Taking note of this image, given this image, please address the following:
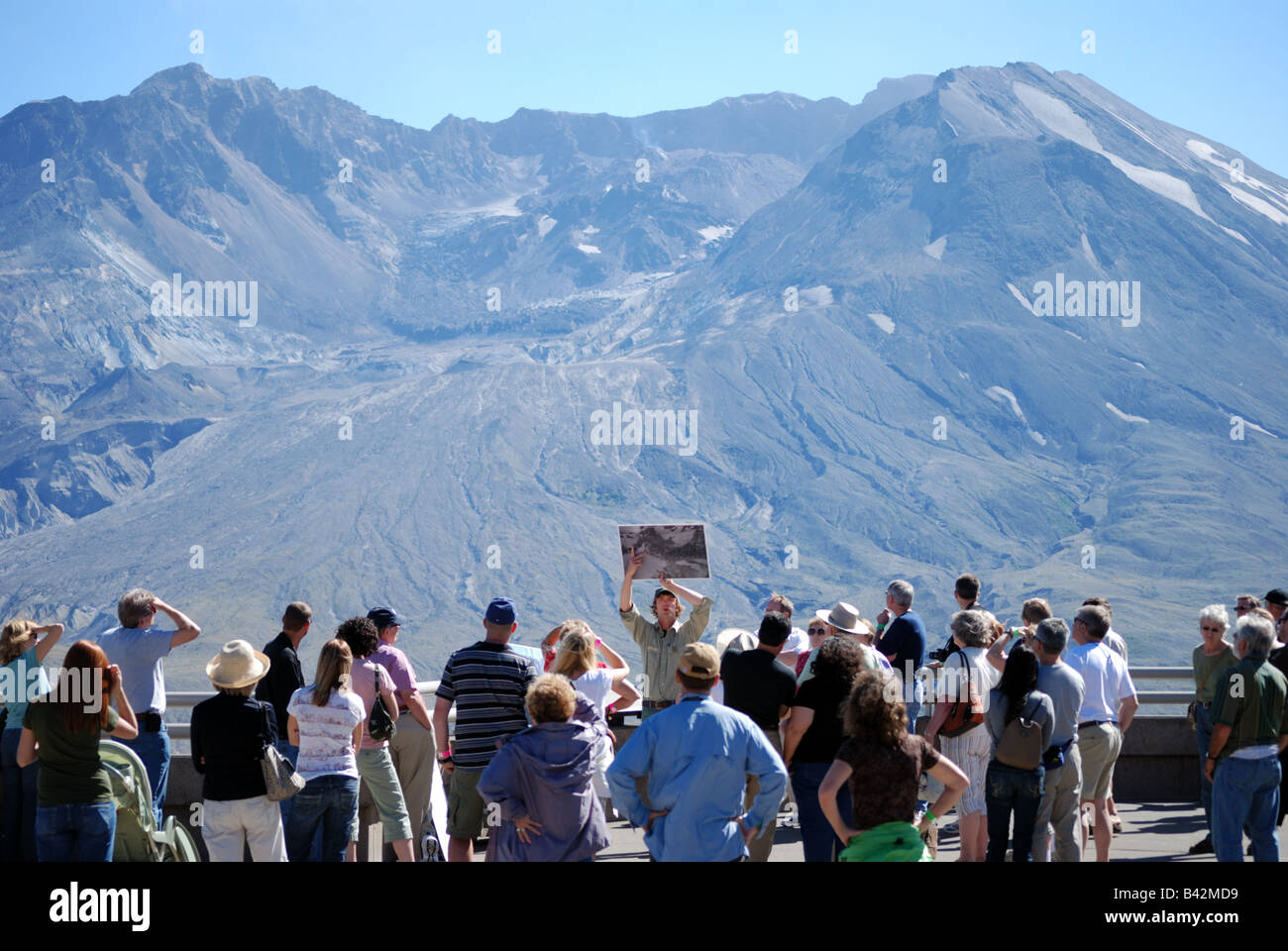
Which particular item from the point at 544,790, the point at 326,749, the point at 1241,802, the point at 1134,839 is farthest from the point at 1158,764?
the point at 326,749

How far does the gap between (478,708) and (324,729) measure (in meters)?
0.75

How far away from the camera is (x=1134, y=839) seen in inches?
354

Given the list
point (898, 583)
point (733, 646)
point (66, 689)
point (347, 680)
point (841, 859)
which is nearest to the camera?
point (841, 859)

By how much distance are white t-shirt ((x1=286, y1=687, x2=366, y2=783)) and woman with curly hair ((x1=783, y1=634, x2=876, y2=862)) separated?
2.14m

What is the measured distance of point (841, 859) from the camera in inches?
205

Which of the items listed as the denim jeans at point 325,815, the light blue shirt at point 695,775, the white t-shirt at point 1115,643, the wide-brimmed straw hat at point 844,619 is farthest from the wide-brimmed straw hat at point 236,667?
the white t-shirt at point 1115,643

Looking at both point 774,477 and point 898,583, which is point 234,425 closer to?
point 774,477

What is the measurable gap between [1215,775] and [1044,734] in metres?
1.04

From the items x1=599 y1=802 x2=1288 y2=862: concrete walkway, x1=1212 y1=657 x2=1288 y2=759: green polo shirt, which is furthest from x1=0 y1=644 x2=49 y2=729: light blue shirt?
x1=1212 y1=657 x2=1288 y2=759: green polo shirt

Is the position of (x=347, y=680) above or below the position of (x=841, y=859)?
above

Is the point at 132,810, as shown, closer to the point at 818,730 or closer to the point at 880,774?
the point at 818,730

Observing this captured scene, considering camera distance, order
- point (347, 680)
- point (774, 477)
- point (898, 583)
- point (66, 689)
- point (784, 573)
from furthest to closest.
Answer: point (774, 477)
point (784, 573)
point (898, 583)
point (347, 680)
point (66, 689)

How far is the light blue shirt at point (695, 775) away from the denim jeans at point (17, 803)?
3.59 m
